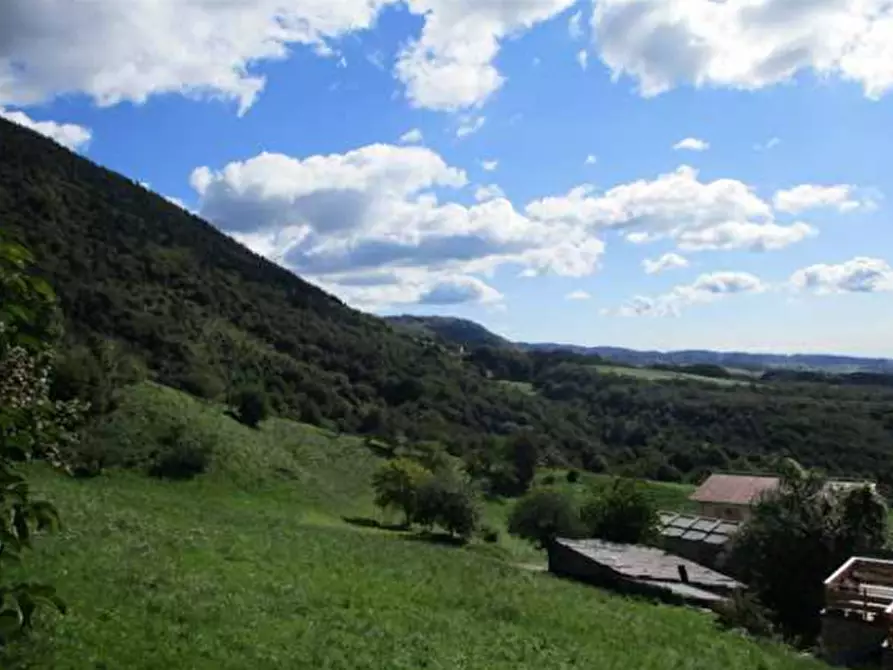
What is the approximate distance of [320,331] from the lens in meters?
125

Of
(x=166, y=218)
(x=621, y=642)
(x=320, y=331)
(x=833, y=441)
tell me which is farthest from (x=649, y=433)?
(x=621, y=642)

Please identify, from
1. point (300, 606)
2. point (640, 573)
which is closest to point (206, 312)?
Result: point (640, 573)

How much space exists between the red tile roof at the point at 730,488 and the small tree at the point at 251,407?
3409 cm

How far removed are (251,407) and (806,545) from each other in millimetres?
45782

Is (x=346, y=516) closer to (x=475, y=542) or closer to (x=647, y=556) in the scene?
(x=475, y=542)

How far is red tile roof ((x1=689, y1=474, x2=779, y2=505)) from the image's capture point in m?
66.7

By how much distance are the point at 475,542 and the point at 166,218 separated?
94343 mm

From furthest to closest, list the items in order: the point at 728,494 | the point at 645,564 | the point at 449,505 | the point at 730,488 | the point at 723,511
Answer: the point at 730,488
the point at 728,494
the point at 723,511
the point at 449,505
the point at 645,564

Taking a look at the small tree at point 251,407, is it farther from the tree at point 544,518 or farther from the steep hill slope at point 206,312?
the tree at point 544,518

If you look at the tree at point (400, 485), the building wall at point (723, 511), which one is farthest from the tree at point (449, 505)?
the building wall at point (723, 511)

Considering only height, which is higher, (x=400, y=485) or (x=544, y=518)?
(x=400, y=485)

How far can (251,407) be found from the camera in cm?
6750

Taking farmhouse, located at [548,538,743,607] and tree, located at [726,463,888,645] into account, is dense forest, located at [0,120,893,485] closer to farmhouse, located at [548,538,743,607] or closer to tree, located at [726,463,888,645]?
farmhouse, located at [548,538,743,607]

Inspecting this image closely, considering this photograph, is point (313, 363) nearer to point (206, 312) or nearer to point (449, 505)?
point (206, 312)
